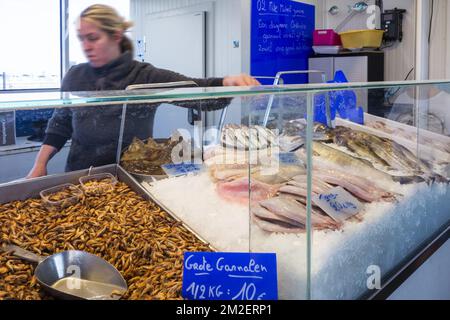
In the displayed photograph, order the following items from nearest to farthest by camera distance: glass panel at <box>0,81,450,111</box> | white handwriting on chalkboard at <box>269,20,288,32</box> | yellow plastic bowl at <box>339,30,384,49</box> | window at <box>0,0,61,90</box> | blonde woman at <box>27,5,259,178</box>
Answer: glass panel at <box>0,81,450,111</box> < blonde woman at <box>27,5,259,178</box> < window at <box>0,0,61,90</box> < yellow plastic bowl at <box>339,30,384,49</box> < white handwriting on chalkboard at <box>269,20,288,32</box>

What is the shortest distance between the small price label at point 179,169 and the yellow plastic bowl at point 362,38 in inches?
164

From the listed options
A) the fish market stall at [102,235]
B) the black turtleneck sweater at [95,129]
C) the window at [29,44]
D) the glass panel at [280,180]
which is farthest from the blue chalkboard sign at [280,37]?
the fish market stall at [102,235]

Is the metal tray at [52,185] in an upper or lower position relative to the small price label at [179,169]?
lower

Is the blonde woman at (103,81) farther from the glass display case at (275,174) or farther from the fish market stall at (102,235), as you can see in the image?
the fish market stall at (102,235)

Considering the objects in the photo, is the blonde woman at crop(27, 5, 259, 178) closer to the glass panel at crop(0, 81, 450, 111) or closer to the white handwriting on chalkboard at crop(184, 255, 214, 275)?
the glass panel at crop(0, 81, 450, 111)

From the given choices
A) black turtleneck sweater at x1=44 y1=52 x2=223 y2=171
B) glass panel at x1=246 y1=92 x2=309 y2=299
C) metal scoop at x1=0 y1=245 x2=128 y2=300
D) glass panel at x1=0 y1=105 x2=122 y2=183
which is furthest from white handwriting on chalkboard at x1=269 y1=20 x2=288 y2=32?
metal scoop at x1=0 y1=245 x2=128 y2=300

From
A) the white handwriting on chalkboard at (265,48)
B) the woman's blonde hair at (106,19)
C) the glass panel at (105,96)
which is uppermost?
the white handwriting on chalkboard at (265,48)

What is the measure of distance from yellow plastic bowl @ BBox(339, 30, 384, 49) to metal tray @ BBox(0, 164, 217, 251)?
4.29 m

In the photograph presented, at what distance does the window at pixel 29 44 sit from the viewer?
4.21 metres

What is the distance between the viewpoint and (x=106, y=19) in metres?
1.89

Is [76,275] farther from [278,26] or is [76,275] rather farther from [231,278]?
[278,26]

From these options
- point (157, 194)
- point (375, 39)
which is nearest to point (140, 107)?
point (157, 194)

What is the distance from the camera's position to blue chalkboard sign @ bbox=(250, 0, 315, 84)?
5.12m

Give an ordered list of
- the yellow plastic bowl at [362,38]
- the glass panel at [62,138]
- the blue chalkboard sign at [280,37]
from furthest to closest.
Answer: the blue chalkboard sign at [280,37] → the yellow plastic bowl at [362,38] → the glass panel at [62,138]
